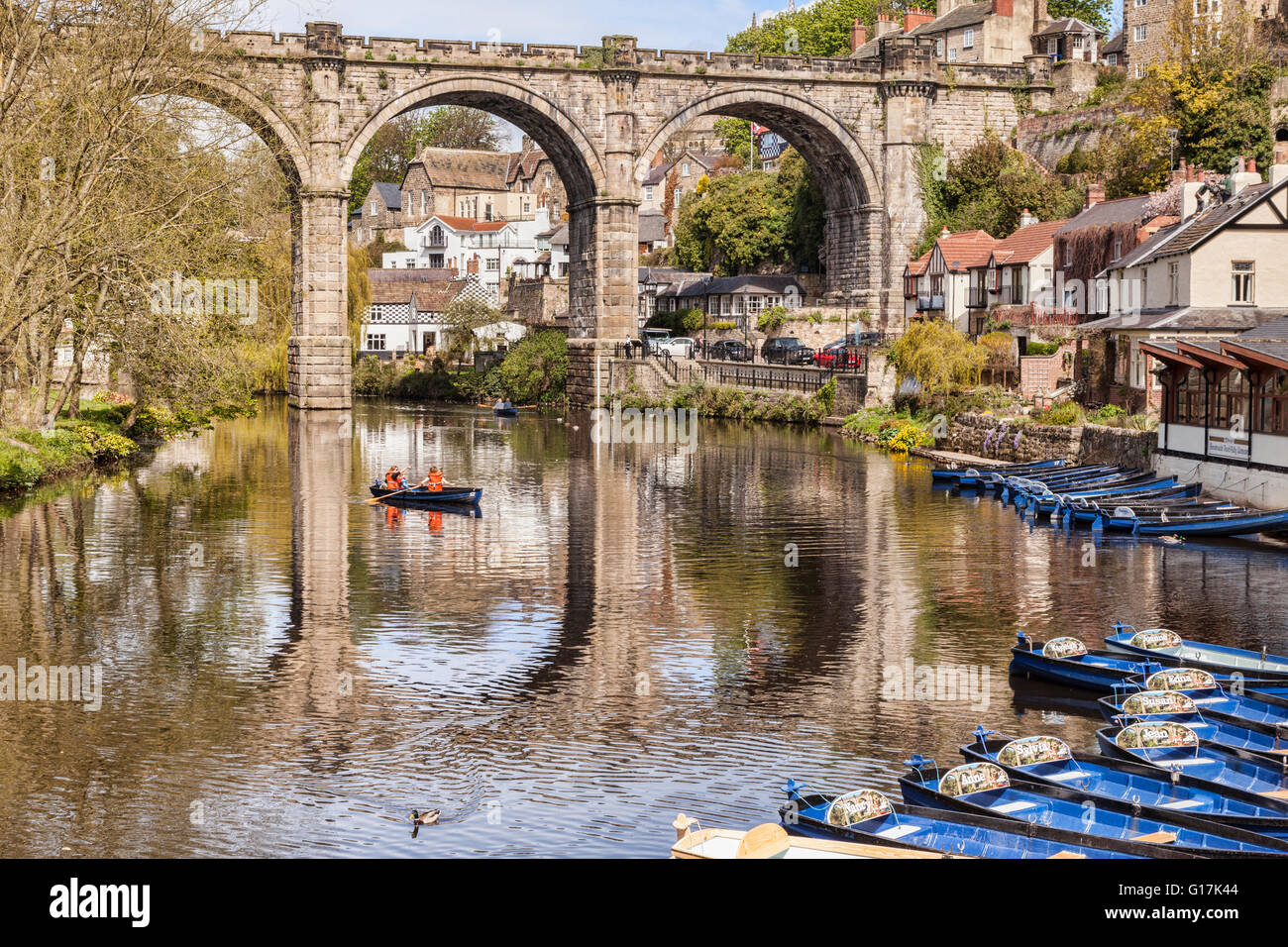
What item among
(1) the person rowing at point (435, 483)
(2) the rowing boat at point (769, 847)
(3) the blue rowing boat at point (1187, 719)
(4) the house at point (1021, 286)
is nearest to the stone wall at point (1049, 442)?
(4) the house at point (1021, 286)

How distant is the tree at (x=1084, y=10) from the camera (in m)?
106

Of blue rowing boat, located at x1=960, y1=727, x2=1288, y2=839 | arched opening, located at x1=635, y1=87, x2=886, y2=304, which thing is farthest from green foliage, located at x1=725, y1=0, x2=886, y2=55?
blue rowing boat, located at x1=960, y1=727, x2=1288, y2=839

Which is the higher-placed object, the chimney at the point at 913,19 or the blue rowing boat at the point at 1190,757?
the chimney at the point at 913,19

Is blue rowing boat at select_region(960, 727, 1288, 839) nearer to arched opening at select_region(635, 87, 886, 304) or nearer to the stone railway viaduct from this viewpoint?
the stone railway viaduct

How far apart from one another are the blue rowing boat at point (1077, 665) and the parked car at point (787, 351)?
51155 millimetres

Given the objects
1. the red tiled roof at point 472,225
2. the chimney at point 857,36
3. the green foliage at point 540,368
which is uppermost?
the chimney at point 857,36

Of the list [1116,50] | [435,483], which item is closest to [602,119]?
[435,483]

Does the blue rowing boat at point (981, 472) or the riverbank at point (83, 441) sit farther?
the blue rowing boat at point (981, 472)

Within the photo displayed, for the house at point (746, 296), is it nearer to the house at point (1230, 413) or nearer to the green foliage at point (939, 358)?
the green foliage at point (939, 358)

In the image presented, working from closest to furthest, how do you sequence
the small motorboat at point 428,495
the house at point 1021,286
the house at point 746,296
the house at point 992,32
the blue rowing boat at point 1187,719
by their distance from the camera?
the blue rowing boat at point 1187,719 < the small motorboat at point 428,495 < the house at point 1021,286 < the house at point 746,296 < the house at point 992,32

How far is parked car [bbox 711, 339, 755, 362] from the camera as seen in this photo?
7588 cm

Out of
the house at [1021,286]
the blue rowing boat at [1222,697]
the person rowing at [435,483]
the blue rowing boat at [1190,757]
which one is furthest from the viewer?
the house at [1021,286]
